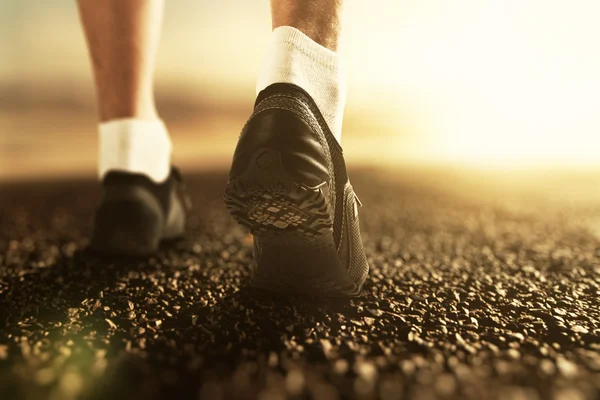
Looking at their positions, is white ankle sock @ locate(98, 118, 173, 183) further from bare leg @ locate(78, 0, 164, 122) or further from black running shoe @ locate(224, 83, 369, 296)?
black running shoe @ locate(224, 83, 369, 296)

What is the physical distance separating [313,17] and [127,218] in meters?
0.61

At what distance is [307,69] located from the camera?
74 centimetres

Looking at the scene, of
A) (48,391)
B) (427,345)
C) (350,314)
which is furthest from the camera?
(350,314)

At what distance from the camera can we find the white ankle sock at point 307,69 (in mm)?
729

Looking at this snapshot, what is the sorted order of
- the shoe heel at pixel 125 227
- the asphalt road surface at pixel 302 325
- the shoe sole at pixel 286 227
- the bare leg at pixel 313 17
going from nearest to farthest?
the asphalt road surface at pixel 302 325 < the shoe sole at pixel 286 227 < the bare leg at pixel 313 17 < the shoe heel at pixel 125 227

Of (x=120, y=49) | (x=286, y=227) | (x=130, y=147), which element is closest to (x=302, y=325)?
(x=286, y=227)

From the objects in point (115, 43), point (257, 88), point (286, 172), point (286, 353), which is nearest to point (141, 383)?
point (286, 353)

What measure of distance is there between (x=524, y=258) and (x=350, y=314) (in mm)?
634

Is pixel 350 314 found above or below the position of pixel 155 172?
below

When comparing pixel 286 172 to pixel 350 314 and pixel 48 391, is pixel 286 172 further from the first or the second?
pixel 48 391

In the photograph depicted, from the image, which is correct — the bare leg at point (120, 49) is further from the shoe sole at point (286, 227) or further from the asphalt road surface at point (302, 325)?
the shoe sole at point (286, 227)

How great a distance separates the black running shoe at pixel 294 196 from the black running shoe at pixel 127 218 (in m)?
0.39

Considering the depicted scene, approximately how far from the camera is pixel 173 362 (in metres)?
0.56

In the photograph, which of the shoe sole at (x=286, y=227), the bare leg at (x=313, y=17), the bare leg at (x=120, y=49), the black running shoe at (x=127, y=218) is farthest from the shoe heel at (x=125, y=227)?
the bare leg at (x=313, y=17)
